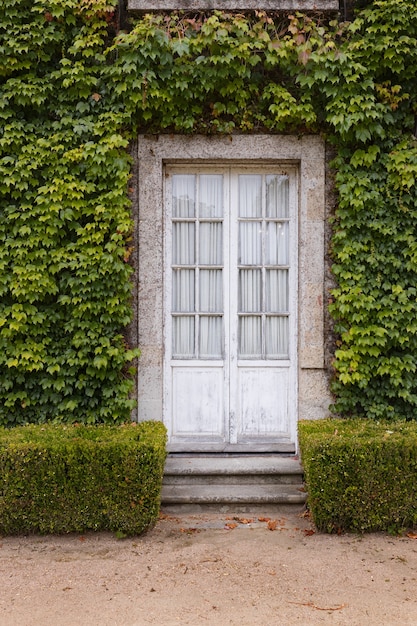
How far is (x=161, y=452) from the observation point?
14.7ft

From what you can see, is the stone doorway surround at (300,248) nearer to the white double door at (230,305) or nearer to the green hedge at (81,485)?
the white double door at (230,305)

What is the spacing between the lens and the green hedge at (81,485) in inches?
171

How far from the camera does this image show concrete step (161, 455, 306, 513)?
498cm

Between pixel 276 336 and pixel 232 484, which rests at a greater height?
pixel 276 336

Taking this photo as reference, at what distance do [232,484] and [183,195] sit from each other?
108 inches

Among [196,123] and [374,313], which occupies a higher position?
[196,123]

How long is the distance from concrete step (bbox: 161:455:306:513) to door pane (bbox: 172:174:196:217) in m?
2.34

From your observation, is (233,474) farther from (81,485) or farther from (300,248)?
(300,248)

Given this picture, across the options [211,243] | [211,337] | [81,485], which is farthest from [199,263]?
[81,485]

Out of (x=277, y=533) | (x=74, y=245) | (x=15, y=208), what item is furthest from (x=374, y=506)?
(x=15, y=208)

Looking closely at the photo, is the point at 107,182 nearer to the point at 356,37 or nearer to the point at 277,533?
the point at 356,37

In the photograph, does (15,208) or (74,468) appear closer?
Result: (74,468)

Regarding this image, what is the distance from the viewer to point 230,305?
5.81 m

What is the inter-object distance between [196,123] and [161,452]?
9.88 feet
